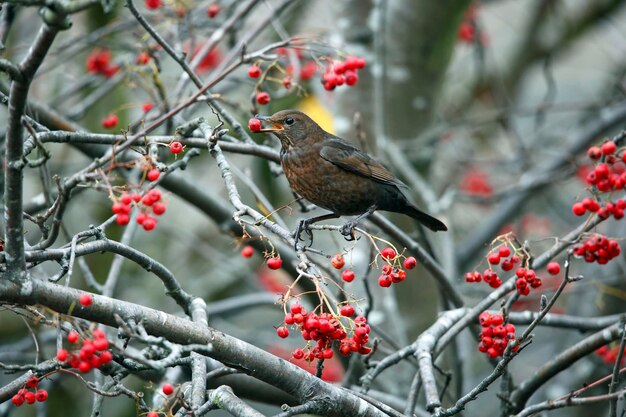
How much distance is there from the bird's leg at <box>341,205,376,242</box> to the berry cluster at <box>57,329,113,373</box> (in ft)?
4.51

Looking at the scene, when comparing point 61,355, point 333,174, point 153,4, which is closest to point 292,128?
point 333,174

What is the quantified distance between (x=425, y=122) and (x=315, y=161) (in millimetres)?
1962

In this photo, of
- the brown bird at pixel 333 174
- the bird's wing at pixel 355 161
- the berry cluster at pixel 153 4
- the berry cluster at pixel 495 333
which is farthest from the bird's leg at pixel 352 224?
the berry cluster at pixel 153 4

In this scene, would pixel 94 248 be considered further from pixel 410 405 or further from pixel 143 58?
pixel 143 58

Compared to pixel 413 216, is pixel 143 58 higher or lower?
higher

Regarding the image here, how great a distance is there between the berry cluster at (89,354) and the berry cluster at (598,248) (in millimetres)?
1777

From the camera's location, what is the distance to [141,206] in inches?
98.6

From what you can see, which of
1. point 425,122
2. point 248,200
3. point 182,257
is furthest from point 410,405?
point 182,257

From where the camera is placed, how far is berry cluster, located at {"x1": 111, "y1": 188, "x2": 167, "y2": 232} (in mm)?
2348

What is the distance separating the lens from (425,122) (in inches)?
231

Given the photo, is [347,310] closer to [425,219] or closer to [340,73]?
[340,73]

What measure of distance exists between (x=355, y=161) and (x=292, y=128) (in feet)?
1.27

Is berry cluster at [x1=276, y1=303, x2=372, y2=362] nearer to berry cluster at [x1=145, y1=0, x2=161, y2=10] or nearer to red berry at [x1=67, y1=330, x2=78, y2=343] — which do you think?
red berry at [x1=67, y1=330, x2=78, y2=343]

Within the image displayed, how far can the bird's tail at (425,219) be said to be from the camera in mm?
4254
